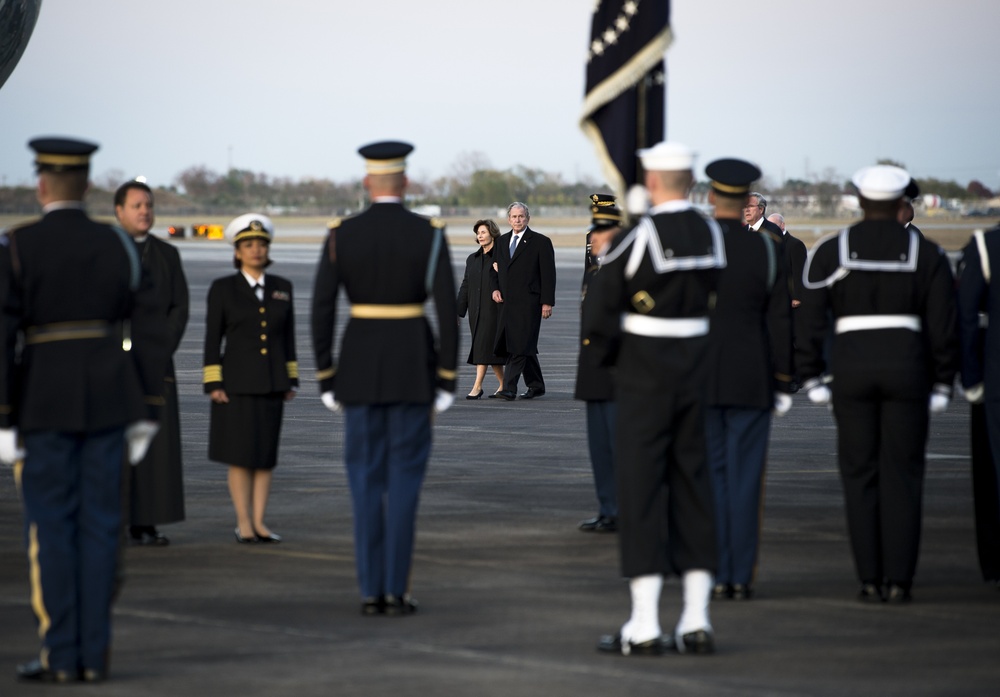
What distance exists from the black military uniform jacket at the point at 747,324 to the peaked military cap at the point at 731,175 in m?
0.19

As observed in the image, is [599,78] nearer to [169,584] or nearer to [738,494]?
[738,494]

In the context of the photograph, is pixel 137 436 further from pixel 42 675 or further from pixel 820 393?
pixel 820 393

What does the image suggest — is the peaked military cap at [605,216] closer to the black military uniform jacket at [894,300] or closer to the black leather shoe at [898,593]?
the black military uniform jacket at [894,300]

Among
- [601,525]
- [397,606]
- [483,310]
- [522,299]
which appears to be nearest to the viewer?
[397,606]

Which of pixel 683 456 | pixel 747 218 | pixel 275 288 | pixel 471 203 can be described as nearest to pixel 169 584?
pixel 275 288

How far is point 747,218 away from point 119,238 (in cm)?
822

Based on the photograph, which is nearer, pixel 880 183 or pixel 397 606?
pixel 397 606

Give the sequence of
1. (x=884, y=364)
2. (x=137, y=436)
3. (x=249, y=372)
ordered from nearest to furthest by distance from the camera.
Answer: (x=137, y=436)
(x=884, y=364)
(x=249, y=372)

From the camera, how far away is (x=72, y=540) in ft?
20.0

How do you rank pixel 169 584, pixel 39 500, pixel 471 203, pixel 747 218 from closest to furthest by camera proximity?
pixel 39 500, pixel 169 584, pixel 747 218, pixel 471 203

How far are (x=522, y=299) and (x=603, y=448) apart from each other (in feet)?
24.2

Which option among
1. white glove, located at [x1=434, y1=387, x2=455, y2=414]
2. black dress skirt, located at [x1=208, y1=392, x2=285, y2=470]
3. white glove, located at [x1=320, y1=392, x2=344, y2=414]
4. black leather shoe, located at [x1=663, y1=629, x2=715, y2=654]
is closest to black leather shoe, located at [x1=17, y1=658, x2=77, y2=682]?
white glove, located at [x1=320, y1=392, x2=344, y2=414]

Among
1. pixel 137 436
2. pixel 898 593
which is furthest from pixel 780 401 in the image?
pixel 137 436

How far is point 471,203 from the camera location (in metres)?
173
